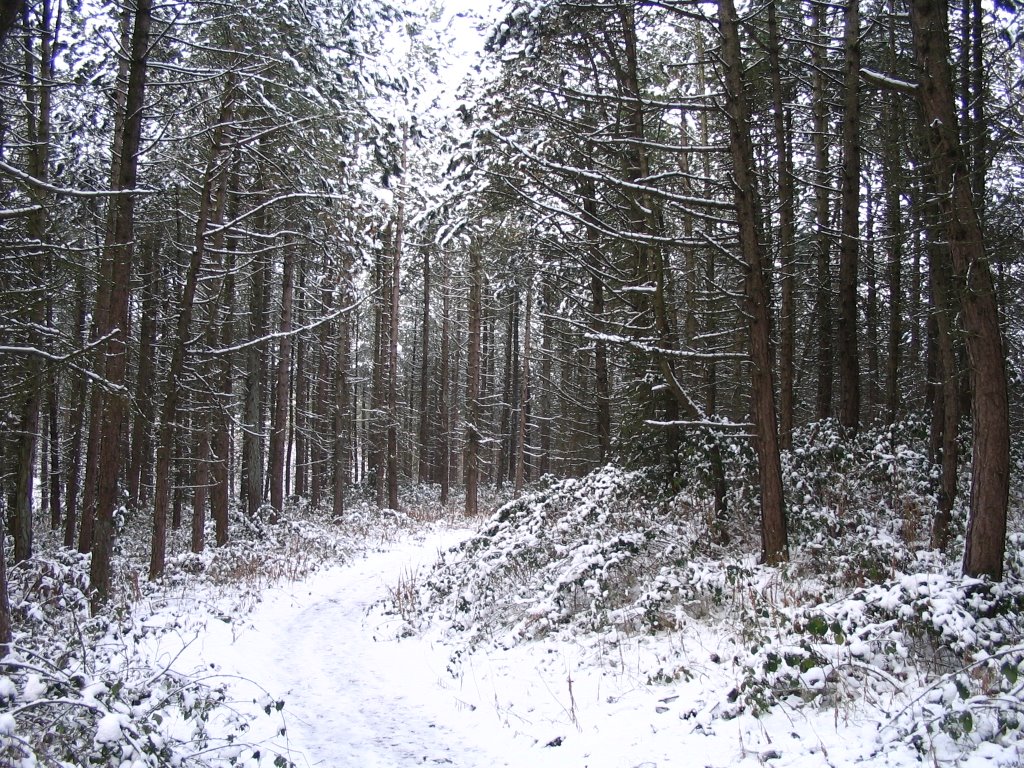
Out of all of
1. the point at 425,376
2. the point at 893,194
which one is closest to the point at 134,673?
the point at 893,194

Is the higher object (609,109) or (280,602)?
(609,109)

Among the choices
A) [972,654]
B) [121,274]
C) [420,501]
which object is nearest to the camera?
→ [972,654]

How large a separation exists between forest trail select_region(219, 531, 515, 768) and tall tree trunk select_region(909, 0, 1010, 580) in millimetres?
4280

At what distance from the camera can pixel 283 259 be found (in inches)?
719

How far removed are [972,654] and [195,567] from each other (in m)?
12.3

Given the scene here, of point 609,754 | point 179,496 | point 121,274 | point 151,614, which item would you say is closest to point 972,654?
point 609,754

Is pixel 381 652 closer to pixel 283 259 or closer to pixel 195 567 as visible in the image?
pixel 195 567

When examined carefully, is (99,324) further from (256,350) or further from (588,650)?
(588,650)

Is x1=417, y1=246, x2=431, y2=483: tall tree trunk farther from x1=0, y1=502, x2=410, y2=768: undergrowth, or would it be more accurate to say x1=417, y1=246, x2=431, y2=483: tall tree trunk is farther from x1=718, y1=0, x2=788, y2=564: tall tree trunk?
x1=718, y1=0, x2=788, y2=564: tall tree trunk

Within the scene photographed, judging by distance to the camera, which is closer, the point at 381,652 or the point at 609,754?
the point at 609,754

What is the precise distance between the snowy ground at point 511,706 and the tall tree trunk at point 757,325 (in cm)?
154

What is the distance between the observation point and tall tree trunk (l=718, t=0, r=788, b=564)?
22.0 feet

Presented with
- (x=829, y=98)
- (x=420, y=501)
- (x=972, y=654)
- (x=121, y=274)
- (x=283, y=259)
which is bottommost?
(x=420, y=501)

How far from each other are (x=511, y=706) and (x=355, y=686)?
6.39 ft
